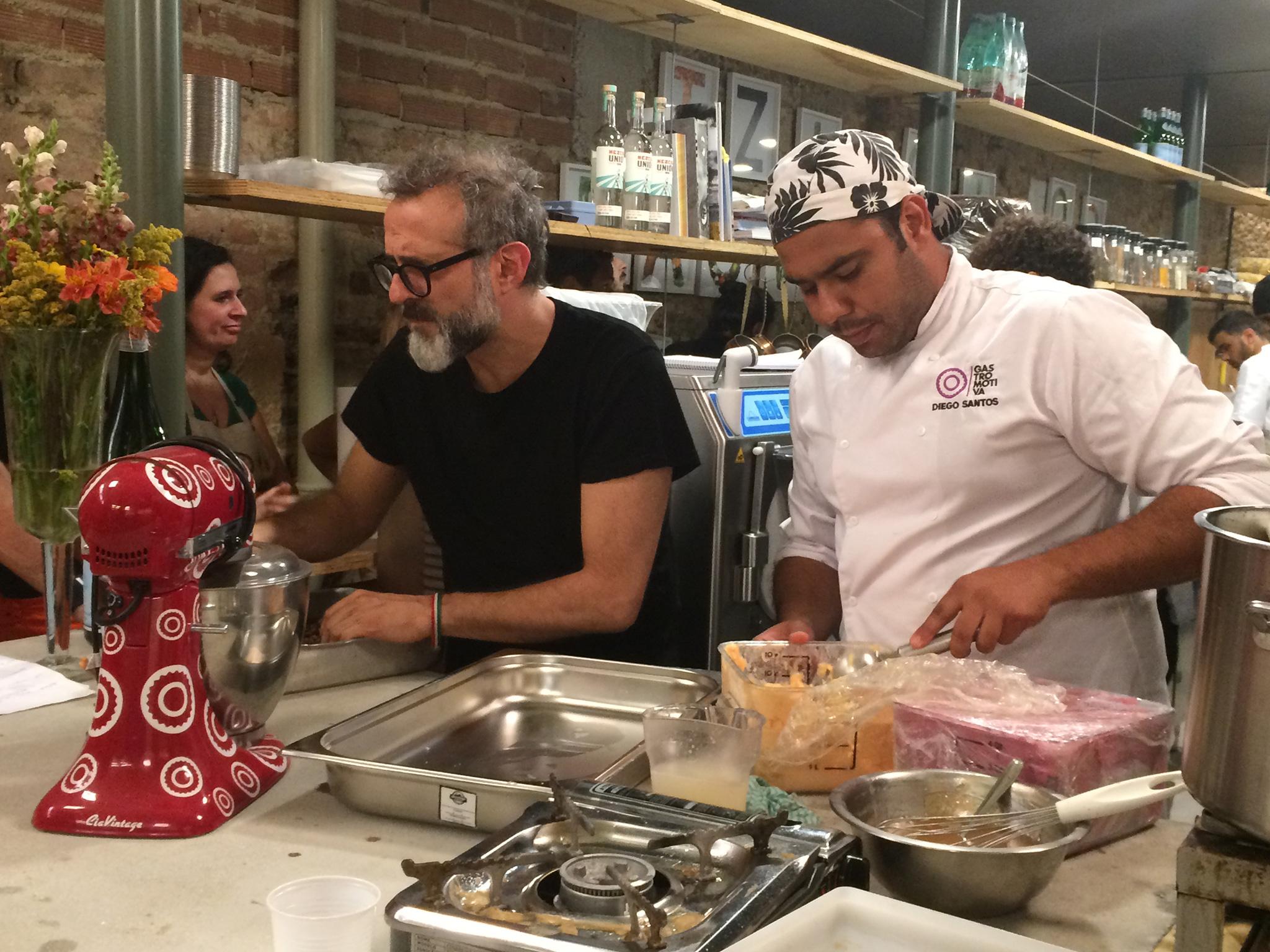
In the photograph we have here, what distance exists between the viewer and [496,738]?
1.54 meters

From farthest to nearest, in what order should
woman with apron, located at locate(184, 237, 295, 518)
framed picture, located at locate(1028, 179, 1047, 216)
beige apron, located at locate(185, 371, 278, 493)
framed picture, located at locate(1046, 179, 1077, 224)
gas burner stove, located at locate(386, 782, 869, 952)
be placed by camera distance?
framed picture, located at locate(1046, 179, 1077, 224) → framed picture, located at locate(1028, 179, 1047, 216) → beige apron, located at locate(185, 371, 278, 493) → woman with apron, located at locate(184, 237, 295, 518) → gas burner stove, located at locate(386, 782, 869, 952)

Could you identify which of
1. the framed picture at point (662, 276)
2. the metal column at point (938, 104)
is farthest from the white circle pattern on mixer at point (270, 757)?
the metal column at point (938, 104)

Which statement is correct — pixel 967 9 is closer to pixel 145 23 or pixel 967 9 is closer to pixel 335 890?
pixel 145 23

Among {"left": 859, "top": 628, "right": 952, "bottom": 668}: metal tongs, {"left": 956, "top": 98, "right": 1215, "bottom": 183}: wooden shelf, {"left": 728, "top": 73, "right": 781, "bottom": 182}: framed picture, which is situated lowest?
{"left": 859, "top": 628, "right": 952, "bottom": 668}: metal tongs

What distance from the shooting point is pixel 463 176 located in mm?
2064

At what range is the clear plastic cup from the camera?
91 cm

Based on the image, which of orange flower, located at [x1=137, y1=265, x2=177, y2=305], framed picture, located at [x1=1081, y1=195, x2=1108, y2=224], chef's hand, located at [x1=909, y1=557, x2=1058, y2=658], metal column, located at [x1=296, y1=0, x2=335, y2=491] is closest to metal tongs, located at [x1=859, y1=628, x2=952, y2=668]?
chef's hand, located at [x1=909, y1=557, x2=1058, y2=658]

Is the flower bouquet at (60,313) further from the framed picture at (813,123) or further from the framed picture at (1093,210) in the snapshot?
the framed picture at (1093,210)

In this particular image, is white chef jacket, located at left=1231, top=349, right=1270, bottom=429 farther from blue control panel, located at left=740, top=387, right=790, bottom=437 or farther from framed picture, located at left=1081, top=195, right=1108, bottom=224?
blue control panel, located at left=740, top=387, right=790, bottom=437

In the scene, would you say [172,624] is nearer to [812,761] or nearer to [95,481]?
[95,481]

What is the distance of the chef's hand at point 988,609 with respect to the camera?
1488 millimetres

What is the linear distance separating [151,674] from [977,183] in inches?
208

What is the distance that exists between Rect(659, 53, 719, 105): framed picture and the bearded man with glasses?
200 cm

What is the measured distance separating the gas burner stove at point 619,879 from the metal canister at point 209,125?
5.75 feet
